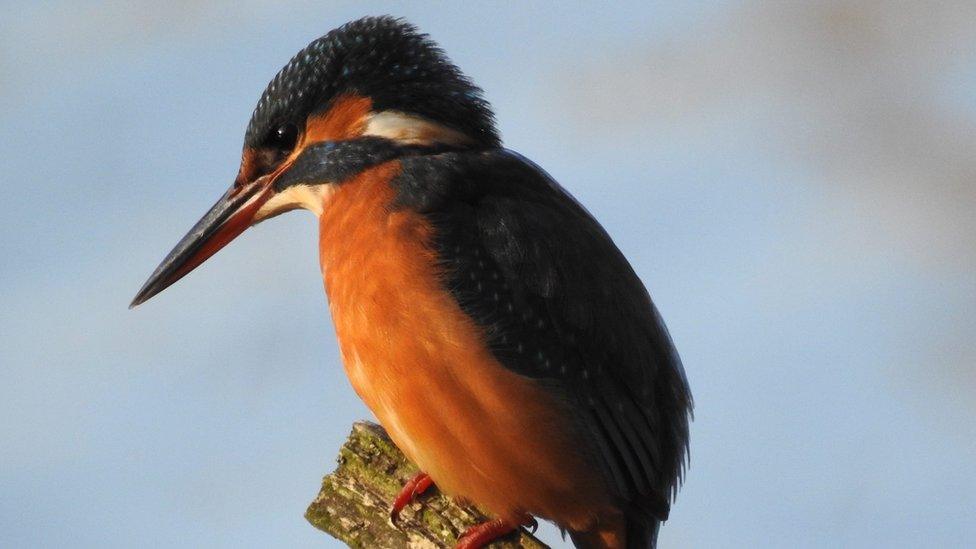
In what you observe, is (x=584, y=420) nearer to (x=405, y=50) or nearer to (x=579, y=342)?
(x=579, y=342)

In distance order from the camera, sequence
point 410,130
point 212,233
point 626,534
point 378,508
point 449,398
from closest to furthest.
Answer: point 378,508
point 449,398
point 626,534
point 410,130
point 212,233

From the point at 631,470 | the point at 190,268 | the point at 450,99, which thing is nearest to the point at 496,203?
the point at 450,99

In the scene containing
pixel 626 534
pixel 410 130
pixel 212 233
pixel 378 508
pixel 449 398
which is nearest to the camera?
pixel 378 508

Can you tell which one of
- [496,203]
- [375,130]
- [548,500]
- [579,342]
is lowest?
[548,500]

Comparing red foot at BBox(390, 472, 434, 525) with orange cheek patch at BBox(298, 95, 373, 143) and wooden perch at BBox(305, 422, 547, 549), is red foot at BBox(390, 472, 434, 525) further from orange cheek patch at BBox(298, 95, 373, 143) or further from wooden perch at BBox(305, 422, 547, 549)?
orange cheek patch at BBox(298, 95, 373, 143)

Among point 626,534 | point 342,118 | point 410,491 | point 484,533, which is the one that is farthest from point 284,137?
point 626,534

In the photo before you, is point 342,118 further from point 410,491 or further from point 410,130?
point 410,491

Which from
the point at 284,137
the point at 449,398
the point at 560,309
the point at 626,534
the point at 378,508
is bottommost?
the point at 626,534
